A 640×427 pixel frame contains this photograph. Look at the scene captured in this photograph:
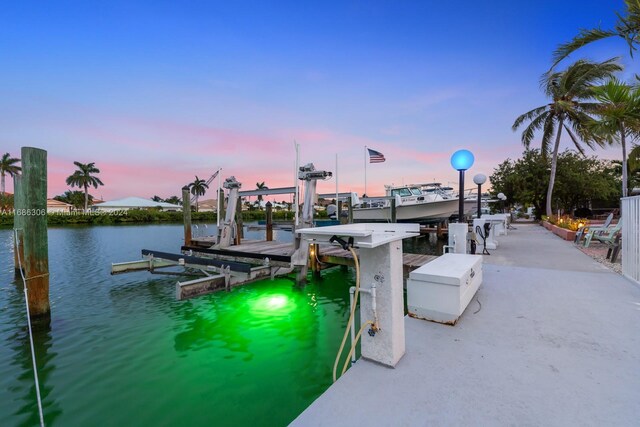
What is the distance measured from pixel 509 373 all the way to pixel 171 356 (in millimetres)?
5081

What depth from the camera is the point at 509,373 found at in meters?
2.48

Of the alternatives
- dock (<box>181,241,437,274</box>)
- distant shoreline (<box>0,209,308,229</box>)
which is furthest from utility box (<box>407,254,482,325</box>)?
distant shoreline (<box>0,209,308,229</box>)

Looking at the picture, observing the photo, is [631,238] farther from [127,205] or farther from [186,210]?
[127,205]

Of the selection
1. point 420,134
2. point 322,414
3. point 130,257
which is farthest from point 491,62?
point 130,257

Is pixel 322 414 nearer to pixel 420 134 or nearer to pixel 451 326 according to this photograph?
pixel 451 326

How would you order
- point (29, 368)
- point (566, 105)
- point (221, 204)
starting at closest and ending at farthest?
1. point (29, 368)
2. point (221, 204)
3. point (566, 105)

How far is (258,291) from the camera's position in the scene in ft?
28.8

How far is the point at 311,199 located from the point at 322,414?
24.1ft

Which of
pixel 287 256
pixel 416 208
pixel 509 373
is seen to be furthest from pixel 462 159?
pixel 416 208

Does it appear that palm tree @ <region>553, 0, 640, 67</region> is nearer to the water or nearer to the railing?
the railing

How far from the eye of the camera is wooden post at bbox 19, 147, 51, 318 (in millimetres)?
5508

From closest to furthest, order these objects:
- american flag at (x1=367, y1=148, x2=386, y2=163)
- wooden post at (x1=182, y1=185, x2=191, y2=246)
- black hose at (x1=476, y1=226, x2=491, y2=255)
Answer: black hose at (x1=476, y1=226, x2=491, y2=255)
wooden post at (x1=182, y1=185, x2=191, y2=246)
american flag at (x1=367, y1=148, x2=386, y2=163)

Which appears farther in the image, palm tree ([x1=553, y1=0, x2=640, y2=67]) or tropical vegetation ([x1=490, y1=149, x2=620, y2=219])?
tropical vegetation ([x1=490, y1=149, x2=620, y2=219])

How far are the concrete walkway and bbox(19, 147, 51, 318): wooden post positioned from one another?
22.4 ft
